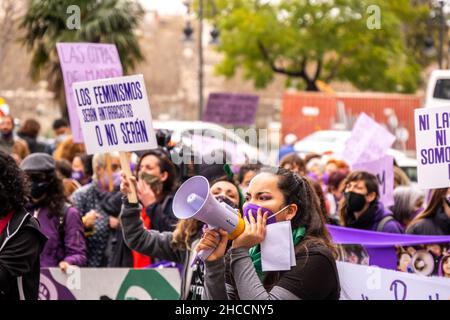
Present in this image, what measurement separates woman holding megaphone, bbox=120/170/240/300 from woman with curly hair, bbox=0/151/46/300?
0.75m

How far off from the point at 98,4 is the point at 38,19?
2717 millimetres

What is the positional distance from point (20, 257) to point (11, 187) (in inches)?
13.3

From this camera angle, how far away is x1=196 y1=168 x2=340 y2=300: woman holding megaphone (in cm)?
424

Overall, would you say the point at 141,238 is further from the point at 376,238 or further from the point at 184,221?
the point at 376,238

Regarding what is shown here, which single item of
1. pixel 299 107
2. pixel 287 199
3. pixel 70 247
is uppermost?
pixel 287 199

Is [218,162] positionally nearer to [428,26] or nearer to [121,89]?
[121,89]

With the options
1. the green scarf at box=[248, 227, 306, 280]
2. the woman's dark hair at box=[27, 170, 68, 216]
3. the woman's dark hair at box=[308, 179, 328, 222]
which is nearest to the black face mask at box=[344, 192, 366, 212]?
the woman's dark hair at box=[308, 179, 328, 222]

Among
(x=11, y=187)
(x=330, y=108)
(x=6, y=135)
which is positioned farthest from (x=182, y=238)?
(x=330, y=108)

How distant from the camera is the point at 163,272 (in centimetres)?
727

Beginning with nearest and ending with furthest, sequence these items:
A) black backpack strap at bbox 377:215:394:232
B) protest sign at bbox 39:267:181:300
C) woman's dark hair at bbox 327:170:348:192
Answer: protest sign at bbox 39:267:181:300, black backpack strap at bbox 377:215:394:232, woman's dark hair at bbox 327:170:348:192

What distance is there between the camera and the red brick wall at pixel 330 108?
31844mm

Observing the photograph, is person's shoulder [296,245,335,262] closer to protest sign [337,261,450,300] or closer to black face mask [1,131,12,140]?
protest sign [337,261,450,300]
